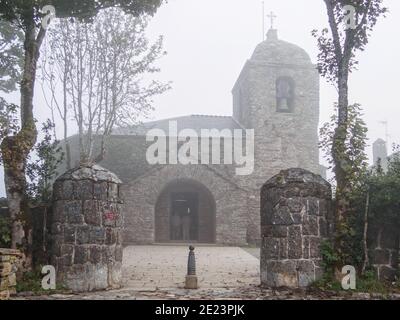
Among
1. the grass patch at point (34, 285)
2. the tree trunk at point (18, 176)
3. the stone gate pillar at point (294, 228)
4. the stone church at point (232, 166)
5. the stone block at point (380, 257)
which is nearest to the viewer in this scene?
the grass patch at point (34, 285)

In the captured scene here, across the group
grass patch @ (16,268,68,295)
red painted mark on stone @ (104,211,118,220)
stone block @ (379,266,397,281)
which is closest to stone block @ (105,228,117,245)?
red painted mark on stone @ (104,211,118,220)

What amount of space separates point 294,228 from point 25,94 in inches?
242

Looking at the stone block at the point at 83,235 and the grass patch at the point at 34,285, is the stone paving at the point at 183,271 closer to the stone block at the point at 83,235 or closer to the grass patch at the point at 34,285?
the stone block at the point at 83,235

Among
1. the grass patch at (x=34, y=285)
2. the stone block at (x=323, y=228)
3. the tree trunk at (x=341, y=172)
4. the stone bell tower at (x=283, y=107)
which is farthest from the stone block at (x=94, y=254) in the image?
the stone bell tower at (x=283, y=107)

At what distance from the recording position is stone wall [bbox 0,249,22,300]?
7786mm

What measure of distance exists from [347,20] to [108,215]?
6.41m

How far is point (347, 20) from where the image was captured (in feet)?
32.8

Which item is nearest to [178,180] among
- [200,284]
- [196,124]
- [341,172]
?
[196,124]

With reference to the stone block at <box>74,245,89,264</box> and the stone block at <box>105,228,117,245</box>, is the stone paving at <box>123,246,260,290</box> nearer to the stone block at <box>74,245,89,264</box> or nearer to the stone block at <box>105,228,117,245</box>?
the stone block at <box>105,228,117,245</box>

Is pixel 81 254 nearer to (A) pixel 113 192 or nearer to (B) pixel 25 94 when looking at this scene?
(A) pixel 113 192

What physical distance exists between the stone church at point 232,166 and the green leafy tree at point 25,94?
13.1 metres

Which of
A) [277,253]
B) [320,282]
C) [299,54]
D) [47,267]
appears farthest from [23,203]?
[299,54]

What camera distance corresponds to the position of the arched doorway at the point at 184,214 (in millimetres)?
24500
